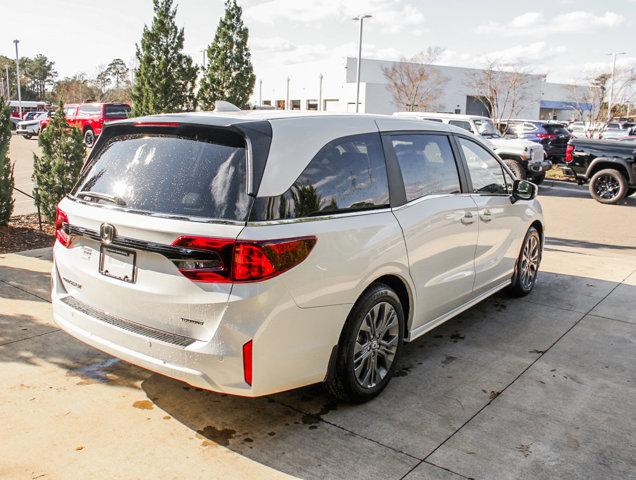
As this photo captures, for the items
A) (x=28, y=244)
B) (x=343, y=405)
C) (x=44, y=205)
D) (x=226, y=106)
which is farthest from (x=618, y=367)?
(x=44, y=205)

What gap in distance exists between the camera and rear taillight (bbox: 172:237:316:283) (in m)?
2.81

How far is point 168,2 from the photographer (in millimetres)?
9984

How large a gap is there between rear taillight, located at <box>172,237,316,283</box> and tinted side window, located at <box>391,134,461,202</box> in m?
1.38

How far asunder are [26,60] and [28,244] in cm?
11383

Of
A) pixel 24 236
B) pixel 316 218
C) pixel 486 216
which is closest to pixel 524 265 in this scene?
pixel 486 216

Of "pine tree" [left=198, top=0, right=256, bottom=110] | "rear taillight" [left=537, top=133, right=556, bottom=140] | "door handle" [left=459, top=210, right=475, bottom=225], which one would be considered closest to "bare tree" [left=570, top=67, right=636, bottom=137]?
"rear taillight" [left=537, top=133, right=556, bottom=140]

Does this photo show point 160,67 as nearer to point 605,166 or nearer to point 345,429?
point 345,429

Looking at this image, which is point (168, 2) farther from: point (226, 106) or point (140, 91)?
point (226, 106)

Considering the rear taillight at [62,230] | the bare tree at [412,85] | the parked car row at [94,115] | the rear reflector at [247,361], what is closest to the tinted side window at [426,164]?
the rear reflector at [247,361]

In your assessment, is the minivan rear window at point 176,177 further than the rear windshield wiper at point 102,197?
No

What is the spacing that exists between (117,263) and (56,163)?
5.87 metres

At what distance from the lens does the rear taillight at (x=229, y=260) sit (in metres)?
2.81

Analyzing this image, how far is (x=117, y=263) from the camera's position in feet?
10.3

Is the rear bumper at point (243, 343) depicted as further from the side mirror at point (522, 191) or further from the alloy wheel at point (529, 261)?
the alloy wheel at point (529, 261)
